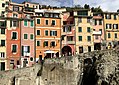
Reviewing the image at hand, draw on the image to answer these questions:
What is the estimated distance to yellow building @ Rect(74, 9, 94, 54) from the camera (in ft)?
220

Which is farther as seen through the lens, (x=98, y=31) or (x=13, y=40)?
(x=98, y=31)

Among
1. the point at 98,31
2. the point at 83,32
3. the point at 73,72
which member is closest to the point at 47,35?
the point at 83,32

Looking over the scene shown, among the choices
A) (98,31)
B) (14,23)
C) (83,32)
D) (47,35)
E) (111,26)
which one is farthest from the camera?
(111,26)

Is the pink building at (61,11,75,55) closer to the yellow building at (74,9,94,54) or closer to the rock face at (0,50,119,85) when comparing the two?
the yellow building at (74,9,94,54)

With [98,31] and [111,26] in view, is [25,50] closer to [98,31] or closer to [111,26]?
[98,31]

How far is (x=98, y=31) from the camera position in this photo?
230 ft

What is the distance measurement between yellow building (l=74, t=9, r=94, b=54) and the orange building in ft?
12.7

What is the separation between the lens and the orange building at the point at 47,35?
210 ft

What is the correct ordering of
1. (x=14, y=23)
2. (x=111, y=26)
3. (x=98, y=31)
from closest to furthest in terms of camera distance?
(x=14, y=23), (x=98, y=31), (x=111, y=26)

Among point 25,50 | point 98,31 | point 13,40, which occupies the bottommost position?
point 25,50

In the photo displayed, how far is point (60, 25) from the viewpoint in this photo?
219 feet

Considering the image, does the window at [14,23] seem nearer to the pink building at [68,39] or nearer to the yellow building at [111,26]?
the pink building at [68,39]

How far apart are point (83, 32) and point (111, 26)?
318 inches

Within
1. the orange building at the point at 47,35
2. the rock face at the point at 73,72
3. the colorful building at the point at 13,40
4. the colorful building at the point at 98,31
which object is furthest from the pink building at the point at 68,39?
the rock face at the point at 73,72
